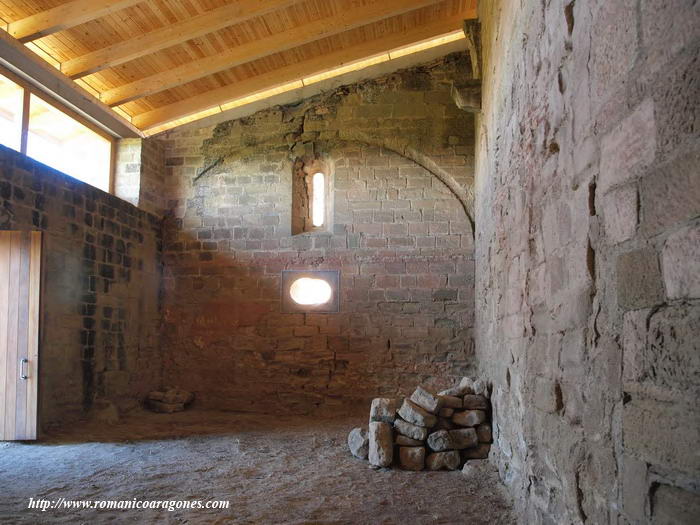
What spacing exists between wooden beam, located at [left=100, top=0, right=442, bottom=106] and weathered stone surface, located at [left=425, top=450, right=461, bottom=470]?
5.02 meters

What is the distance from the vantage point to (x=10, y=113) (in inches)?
231

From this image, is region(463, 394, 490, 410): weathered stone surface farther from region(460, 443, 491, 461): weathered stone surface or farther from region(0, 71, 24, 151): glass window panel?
region(0, 71, 24, 151): glass window panel

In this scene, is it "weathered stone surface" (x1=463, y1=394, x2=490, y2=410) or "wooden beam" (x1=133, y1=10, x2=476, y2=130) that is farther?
A: "wooden beam" (x1=133, y1=10, x2=476, y2=130)

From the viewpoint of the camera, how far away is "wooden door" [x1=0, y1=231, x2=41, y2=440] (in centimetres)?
541

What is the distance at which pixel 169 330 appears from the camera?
27.0 feet

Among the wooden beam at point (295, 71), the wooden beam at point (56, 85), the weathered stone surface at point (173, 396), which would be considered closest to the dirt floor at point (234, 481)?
the weathered stone surface at point (173, 396)

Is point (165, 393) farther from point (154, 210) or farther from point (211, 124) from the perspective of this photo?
point (211, 124)

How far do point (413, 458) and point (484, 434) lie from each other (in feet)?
2.11

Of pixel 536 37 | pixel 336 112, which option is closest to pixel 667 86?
pixel 536 37

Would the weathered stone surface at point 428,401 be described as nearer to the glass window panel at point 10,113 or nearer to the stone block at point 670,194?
the stone block at point 670,194

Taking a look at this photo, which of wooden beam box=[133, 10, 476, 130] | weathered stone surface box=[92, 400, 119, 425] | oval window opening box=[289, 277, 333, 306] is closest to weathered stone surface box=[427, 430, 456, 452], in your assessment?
oval window opening box=[289, 277, 333, 306]

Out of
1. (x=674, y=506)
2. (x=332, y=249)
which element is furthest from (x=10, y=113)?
(x=674, y=506)

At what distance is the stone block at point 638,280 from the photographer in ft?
5.03

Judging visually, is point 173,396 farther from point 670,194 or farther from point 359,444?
point 670,194
